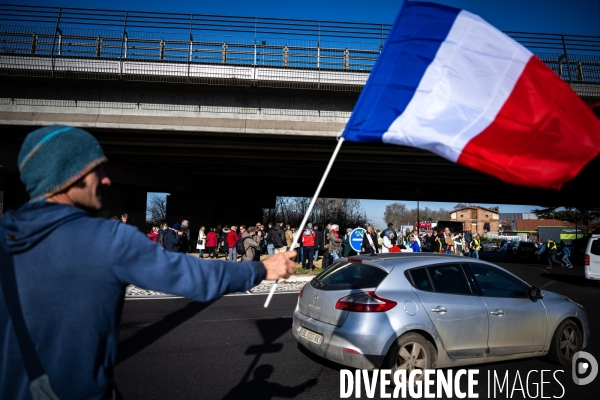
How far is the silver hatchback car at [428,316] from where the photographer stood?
528cm

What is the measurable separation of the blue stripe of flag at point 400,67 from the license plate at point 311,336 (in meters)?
2.97

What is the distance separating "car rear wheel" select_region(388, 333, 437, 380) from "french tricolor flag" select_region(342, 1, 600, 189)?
2606 mm

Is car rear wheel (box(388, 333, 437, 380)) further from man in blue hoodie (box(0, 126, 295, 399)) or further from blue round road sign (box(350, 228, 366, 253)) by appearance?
blue round road sign (box(350, 228, 366, 253))

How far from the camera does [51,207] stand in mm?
1830

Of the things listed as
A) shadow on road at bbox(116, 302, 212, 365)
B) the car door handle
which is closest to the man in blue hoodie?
the car door handle

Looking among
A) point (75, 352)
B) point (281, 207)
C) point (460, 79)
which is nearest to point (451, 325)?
point (460, 79)

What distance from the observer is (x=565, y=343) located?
6.41 m

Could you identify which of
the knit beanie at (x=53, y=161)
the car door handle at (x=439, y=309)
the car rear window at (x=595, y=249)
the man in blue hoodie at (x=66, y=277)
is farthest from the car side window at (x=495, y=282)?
the car rear window at (x=595, y=249)

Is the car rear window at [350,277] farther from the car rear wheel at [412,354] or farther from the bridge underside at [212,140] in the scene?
the bridge underside at [212,140]

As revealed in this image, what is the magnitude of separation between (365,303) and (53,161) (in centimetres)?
413

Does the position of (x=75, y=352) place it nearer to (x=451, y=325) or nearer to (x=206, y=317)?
(x=451, y=325)

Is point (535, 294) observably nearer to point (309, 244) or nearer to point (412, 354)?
point (412, 354)

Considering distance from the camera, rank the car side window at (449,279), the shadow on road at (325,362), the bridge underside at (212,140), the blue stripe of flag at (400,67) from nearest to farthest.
→ the blue stripe of flag at (400,67), the car side window at (449,279), the shadow on road at (325,362), the bridge underside at (212,140)

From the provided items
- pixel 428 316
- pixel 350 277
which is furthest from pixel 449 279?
pixel 350 277
